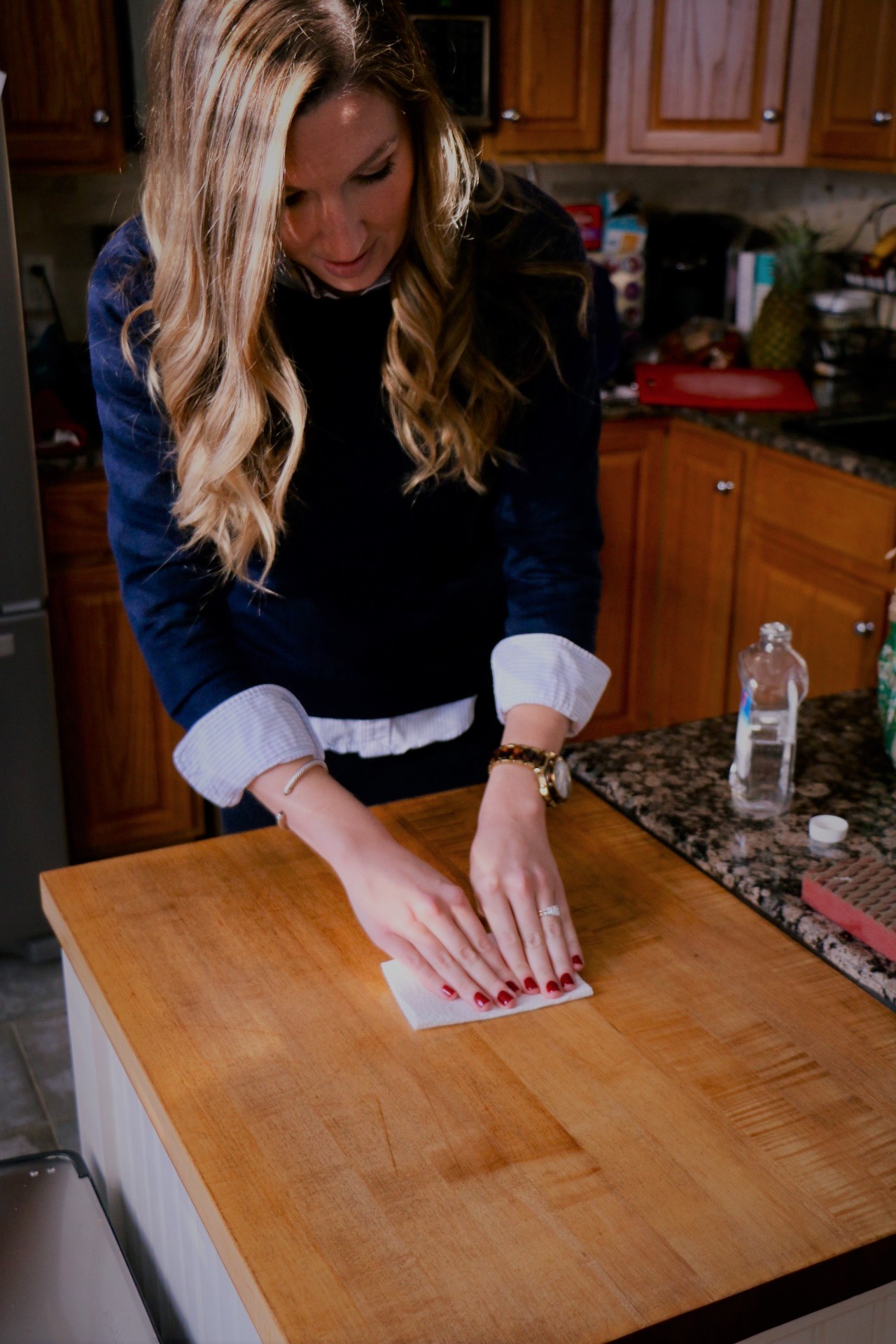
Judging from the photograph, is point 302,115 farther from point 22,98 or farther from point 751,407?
point 751,407

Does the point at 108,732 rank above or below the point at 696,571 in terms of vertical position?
below

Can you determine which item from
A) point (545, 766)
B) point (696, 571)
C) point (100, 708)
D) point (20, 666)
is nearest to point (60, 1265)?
point (545, 766)

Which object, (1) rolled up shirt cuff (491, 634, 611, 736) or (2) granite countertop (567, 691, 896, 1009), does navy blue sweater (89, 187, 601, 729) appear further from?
(2) granite countertop (567, 691, 896, 1009)

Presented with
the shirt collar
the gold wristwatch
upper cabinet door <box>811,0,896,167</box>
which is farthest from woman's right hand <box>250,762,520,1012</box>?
upper cabinet door <box>811,0,896,167</box>

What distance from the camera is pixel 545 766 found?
113 cm

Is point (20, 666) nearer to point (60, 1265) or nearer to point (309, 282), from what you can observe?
point (309, 282)

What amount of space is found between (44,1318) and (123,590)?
0.61 metres

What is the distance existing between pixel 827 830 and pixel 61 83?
1997mm

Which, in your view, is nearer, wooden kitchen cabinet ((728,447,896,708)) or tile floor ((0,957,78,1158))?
tile floor ((0,957,78,1158))

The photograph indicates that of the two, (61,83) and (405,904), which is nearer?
(405,904)

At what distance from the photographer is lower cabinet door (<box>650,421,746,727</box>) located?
110 inches

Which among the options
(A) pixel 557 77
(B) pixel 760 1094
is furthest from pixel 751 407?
(B) pixel 760 1094

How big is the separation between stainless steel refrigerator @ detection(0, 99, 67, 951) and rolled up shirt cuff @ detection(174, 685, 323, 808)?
4.05 feet

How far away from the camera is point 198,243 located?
1058mm
